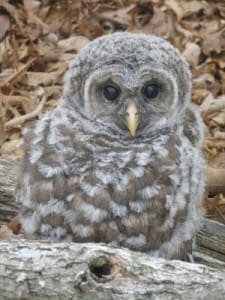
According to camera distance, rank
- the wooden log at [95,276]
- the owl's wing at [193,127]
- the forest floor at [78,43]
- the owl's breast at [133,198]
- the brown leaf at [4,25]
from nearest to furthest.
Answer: the wooden log at [95,276], the owl's breast at [133,198], the owl's wing at [193,127], the forest floor at [78,43], the brown leaf at [4,25]

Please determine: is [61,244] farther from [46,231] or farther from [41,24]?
[41,24]

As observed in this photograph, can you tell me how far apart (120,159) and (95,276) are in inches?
30.2

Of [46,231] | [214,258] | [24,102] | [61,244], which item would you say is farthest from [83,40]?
[61,244]

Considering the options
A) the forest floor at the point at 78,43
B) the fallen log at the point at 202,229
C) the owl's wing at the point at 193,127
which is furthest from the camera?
the forest floor at the point at 78,43

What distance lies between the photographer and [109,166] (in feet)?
11.9

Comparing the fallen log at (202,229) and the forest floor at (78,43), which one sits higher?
the forest floor at (78,43)

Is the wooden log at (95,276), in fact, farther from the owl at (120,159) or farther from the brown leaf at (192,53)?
the brown leaf at (192,53)

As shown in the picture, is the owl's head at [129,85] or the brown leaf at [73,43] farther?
the brown leaf at [73,43]

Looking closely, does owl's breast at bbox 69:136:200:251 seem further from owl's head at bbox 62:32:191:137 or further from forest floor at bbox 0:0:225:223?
forest floor at bbox 0:0:225:223

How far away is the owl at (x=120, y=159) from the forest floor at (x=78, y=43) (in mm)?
1446

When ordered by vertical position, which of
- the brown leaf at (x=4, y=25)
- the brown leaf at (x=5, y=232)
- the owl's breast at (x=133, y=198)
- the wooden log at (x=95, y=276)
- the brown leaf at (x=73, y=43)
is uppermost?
the brown leaf at (x=4, y=25)

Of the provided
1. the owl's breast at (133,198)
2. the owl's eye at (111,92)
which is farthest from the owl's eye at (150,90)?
the owl's breast at (133,198)

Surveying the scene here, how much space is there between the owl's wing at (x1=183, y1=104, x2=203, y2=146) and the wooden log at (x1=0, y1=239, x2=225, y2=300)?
90 centimetres

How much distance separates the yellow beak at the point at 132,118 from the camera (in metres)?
3.64
